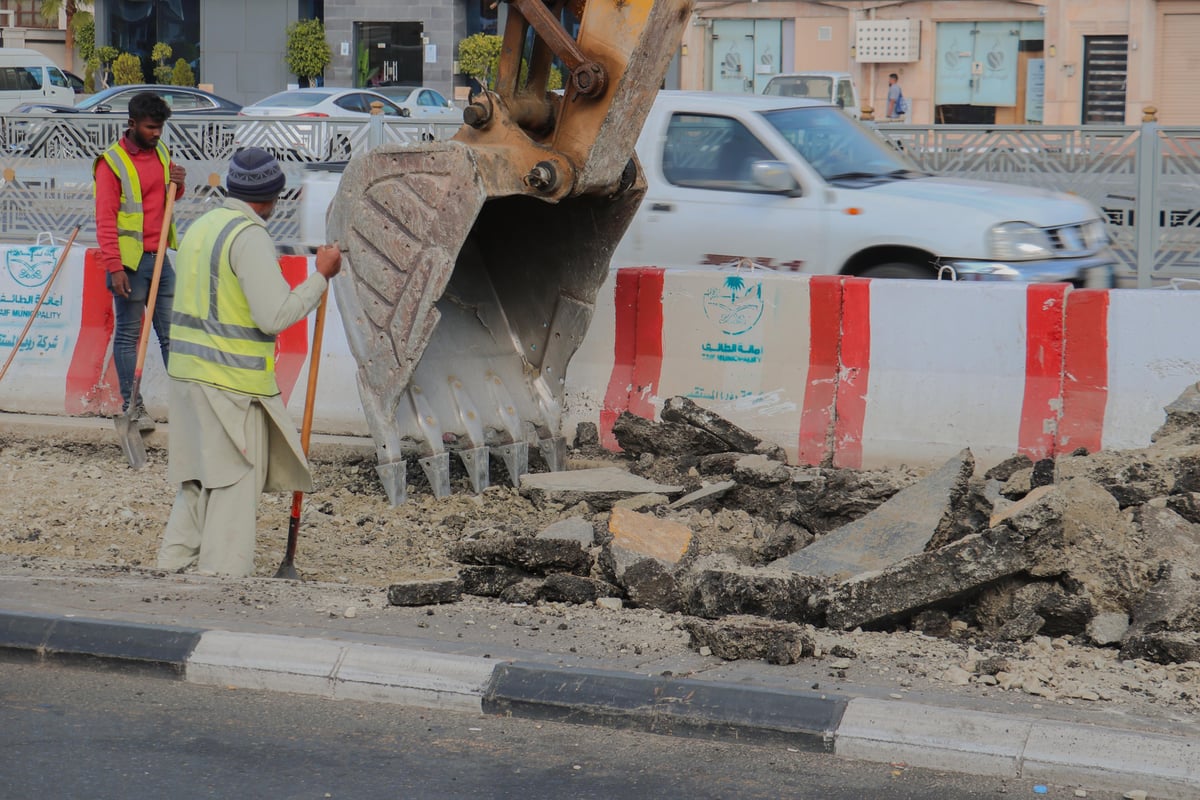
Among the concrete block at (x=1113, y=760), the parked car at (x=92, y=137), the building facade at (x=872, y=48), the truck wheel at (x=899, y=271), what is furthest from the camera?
the building facade at (x=872, y=48)

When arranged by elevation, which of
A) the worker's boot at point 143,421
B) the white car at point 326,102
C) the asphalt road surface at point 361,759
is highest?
the white car at point 326,102

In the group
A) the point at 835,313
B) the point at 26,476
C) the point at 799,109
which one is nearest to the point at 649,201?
the point at 799,109

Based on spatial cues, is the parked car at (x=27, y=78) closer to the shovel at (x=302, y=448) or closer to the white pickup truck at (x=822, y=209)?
the white pickup truck at (x=822, y=209)

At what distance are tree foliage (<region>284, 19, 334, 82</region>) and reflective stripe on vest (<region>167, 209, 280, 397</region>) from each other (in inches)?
1672

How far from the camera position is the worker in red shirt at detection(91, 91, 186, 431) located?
9164 millimetres

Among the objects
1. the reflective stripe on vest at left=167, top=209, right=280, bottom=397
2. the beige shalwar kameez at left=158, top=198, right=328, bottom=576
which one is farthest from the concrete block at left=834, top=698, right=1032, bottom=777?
the reflective stripe on vest at left=167, top=209, right=280, bottom=397

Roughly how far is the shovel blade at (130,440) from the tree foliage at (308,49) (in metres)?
39.9

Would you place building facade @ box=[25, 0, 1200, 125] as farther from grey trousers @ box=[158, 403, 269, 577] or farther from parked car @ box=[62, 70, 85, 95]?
grey trousers @ box=[158, 403, 269, 577]

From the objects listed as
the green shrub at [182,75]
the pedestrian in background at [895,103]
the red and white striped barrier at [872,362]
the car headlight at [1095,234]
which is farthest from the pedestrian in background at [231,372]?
the green shrub at [182,75]

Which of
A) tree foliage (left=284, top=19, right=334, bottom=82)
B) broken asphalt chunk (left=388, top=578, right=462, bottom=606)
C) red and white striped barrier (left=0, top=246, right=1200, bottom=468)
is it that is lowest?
broken asphalt chunk (left=388, top=578, right=462, bottom=606)

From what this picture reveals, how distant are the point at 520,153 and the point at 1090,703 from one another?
4047mm

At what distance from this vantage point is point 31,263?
10.1 meters

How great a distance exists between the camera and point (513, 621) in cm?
574

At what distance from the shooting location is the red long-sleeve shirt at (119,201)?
9.16 meters
